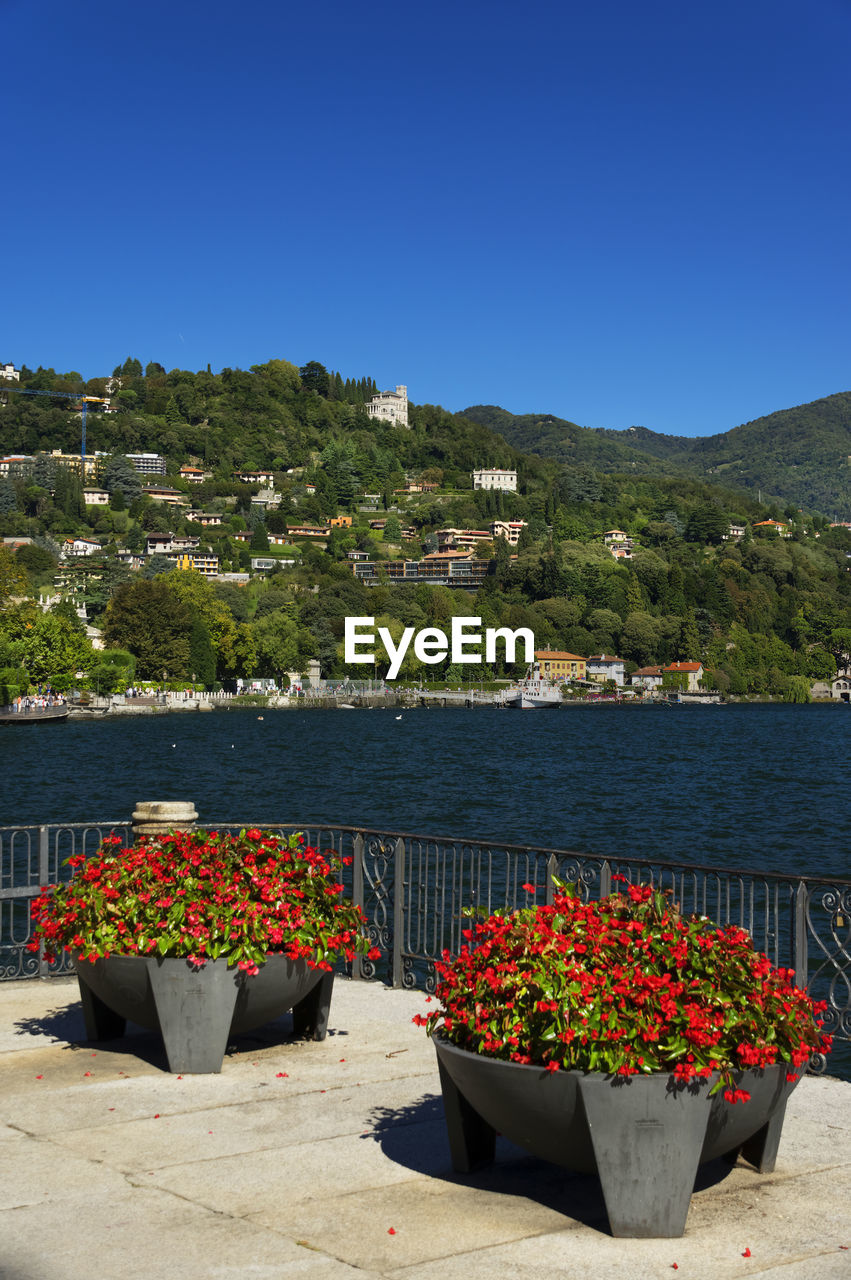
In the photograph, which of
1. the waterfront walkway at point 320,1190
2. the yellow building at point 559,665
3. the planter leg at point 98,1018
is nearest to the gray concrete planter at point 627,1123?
the waterfront walkway at point 320,1190

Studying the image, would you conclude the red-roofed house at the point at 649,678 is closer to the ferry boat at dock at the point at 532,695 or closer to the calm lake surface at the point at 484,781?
the ferry boat at dock at the point at 532,695

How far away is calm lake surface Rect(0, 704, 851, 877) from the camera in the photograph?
40.8 m

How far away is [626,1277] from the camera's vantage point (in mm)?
4457

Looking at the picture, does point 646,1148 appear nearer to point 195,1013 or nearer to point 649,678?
point 195,1013

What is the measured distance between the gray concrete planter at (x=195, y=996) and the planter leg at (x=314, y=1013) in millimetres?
414

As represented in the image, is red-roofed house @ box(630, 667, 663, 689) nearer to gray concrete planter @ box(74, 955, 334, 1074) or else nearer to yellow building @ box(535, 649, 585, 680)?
yellow building @ box(535, 649, 585, 680)

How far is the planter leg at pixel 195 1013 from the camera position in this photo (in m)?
7.00

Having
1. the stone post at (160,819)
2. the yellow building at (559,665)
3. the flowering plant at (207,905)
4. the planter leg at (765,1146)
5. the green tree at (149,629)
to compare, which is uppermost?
the green tree at (149,629)

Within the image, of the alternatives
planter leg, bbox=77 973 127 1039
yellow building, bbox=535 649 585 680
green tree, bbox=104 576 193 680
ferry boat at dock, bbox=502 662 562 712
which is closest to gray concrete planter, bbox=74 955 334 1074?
planter leg, bbox=77 973 127 1039

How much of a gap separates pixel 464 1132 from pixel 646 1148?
3.28 ft

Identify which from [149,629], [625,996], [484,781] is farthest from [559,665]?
[625,996]

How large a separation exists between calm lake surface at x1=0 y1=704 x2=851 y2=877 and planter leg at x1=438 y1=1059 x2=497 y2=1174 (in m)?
27.9

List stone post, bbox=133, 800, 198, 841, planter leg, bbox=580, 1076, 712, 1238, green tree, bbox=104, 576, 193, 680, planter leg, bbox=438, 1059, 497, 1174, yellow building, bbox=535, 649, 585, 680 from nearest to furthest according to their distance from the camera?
planter leg, bbox=580, 1076, 712, 1238
planter leg, bbox=438, 1059, 497, 1174
stone post, bbox=133, 800, 198, 841
green tree, bbox=104, 576, 193, 680
yellow building, bbox=535, 649, 585, 680

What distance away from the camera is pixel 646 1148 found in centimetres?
476
